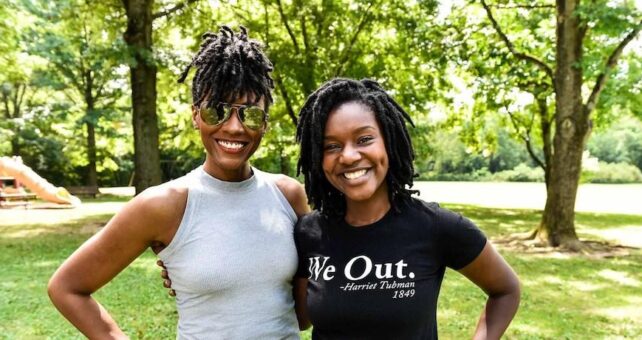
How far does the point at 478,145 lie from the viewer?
24.8 metres

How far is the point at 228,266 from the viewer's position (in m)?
2.00

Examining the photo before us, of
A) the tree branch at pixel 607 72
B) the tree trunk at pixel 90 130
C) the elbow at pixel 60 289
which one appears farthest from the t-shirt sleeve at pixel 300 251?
the tree trunk at pixel 90 130

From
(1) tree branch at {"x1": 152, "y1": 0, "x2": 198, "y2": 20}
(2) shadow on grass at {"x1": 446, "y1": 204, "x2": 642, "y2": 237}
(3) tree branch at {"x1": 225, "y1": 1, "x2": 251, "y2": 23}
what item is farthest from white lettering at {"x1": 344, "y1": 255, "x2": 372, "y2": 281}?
(3) tree branch at {"x1": 225, "y1": 1, "x2": 251, "y2": 23}

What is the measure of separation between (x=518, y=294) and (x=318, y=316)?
84 cm

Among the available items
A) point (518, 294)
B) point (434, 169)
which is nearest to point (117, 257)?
point (518, 294)

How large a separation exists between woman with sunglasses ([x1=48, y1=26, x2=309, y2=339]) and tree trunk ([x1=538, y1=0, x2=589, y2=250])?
34.6 feet

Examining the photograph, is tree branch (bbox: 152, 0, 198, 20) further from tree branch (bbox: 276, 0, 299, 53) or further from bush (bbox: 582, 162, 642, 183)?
bush (bbox: 582, 162, 642, 183)

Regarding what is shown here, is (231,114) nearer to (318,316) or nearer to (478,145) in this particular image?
(318,316)

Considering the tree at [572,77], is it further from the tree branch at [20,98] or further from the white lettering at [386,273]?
the tree branch at [20,98]

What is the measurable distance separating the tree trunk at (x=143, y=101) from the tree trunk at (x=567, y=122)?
880cm

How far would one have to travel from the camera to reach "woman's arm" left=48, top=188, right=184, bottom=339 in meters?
1.97

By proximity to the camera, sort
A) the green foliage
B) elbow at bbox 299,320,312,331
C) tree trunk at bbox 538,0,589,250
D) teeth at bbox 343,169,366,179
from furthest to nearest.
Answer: the green foliage < tree trunk at bbox 538,0,589,250 < elbow at bbox 299,320,312,331 < teeth at bbox 343,169,366,179

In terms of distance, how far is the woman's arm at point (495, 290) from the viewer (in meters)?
2.12

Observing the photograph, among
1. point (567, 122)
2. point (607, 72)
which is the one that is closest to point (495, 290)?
point (607, 72)
